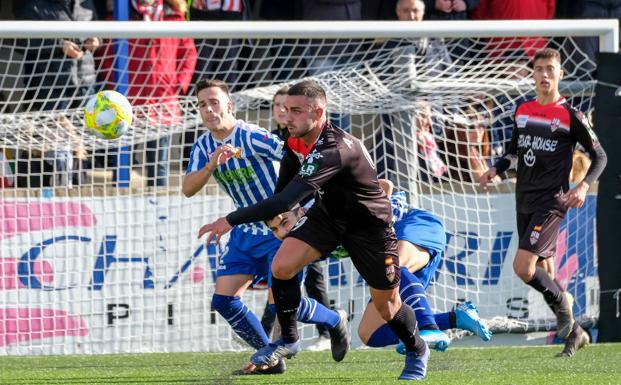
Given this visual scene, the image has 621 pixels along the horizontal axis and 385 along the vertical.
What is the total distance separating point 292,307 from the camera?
6.63 metres

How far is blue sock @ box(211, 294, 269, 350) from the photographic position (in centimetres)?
760

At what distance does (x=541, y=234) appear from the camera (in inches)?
343

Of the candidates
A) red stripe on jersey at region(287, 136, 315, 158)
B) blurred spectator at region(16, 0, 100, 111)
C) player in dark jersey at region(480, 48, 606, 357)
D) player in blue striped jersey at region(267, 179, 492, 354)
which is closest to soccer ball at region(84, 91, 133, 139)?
player in blue striped jersey at region(267, 179, 492, 354)

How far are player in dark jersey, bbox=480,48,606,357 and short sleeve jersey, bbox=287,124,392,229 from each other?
2.57 meters

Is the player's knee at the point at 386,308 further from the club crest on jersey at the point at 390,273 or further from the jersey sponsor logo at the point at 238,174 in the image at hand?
the jersey sponsor logo at the point at 238,174

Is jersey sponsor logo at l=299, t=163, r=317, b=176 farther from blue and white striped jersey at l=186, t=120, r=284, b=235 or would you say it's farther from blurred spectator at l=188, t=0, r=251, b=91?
blurred spectator at l=188, t=0, r=251, b=91

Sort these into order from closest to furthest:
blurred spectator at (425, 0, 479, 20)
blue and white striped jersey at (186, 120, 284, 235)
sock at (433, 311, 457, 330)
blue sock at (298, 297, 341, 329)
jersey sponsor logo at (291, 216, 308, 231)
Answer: jersey sponsor logo at (291, 216, 308, 231)
blue sock at (298, 297, 341, 329)
sock at (433, 311, 457, 330)
blue and white striped jersey at (186, 120, 284, 235)
blurred spectator at (425, 0, 479, 20)

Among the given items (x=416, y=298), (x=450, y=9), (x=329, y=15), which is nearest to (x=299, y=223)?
(x=416, y=298)

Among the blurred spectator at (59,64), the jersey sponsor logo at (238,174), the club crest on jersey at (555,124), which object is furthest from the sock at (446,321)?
the blurred spectator at (59,64)

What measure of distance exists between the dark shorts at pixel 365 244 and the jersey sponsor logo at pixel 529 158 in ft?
8.95

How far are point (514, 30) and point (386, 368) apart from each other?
329cm

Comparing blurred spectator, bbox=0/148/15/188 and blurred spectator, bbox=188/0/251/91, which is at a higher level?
blurred spectator, bbox=188/0/251/91

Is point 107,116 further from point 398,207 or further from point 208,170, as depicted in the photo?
point 398,207

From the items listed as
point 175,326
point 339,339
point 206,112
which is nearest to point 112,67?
point 175,326
